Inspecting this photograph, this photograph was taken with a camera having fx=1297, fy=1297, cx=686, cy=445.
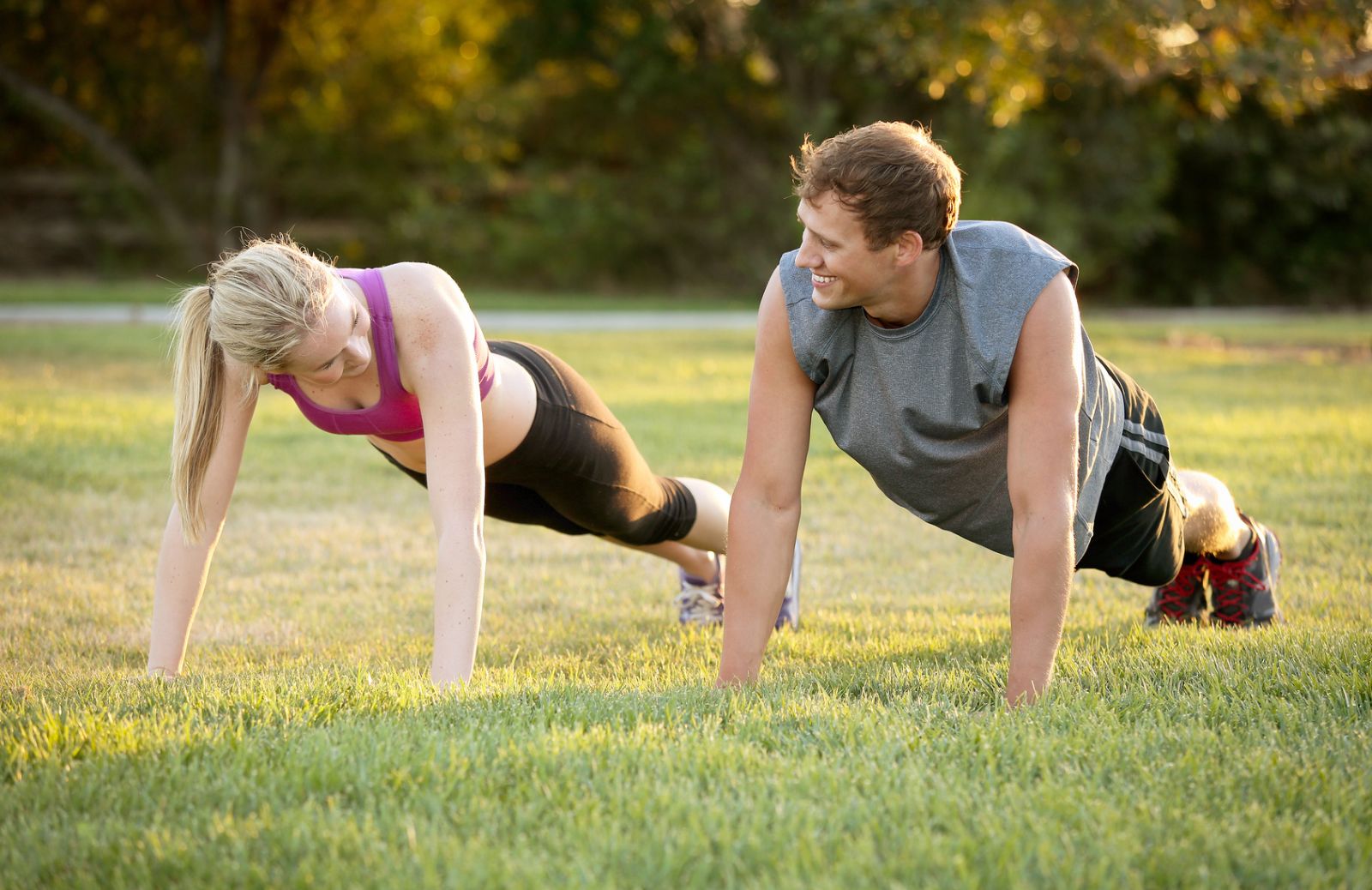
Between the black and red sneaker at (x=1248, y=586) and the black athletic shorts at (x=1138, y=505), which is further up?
the black athletic shorts at (x=1138, y=505)

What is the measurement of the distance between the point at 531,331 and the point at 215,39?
39.8 feet

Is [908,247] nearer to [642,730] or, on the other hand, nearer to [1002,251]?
[1002,251]

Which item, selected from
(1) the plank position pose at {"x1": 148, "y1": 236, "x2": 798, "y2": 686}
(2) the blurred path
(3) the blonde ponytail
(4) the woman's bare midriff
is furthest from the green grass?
(2) the blurred path

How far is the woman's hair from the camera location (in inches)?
123

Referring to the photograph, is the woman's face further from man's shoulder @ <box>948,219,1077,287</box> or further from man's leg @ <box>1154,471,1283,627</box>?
man's leg @ <box>1154,471,1283,627</box>

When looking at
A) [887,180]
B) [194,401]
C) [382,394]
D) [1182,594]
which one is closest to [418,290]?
[382,394]

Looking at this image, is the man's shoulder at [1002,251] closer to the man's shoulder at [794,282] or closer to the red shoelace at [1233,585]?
the man's shoulder at [794,282]

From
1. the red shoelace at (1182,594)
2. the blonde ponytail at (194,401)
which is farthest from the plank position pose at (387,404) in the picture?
the red shoelace at (1182,594)

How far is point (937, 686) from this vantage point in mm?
3502

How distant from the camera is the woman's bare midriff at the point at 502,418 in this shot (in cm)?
385

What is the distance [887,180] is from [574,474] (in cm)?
160

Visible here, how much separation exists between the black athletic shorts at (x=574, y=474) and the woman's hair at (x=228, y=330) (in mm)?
713

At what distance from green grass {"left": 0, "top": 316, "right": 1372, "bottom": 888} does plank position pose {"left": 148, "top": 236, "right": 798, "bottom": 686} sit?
0.35 meters

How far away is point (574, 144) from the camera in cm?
2570
